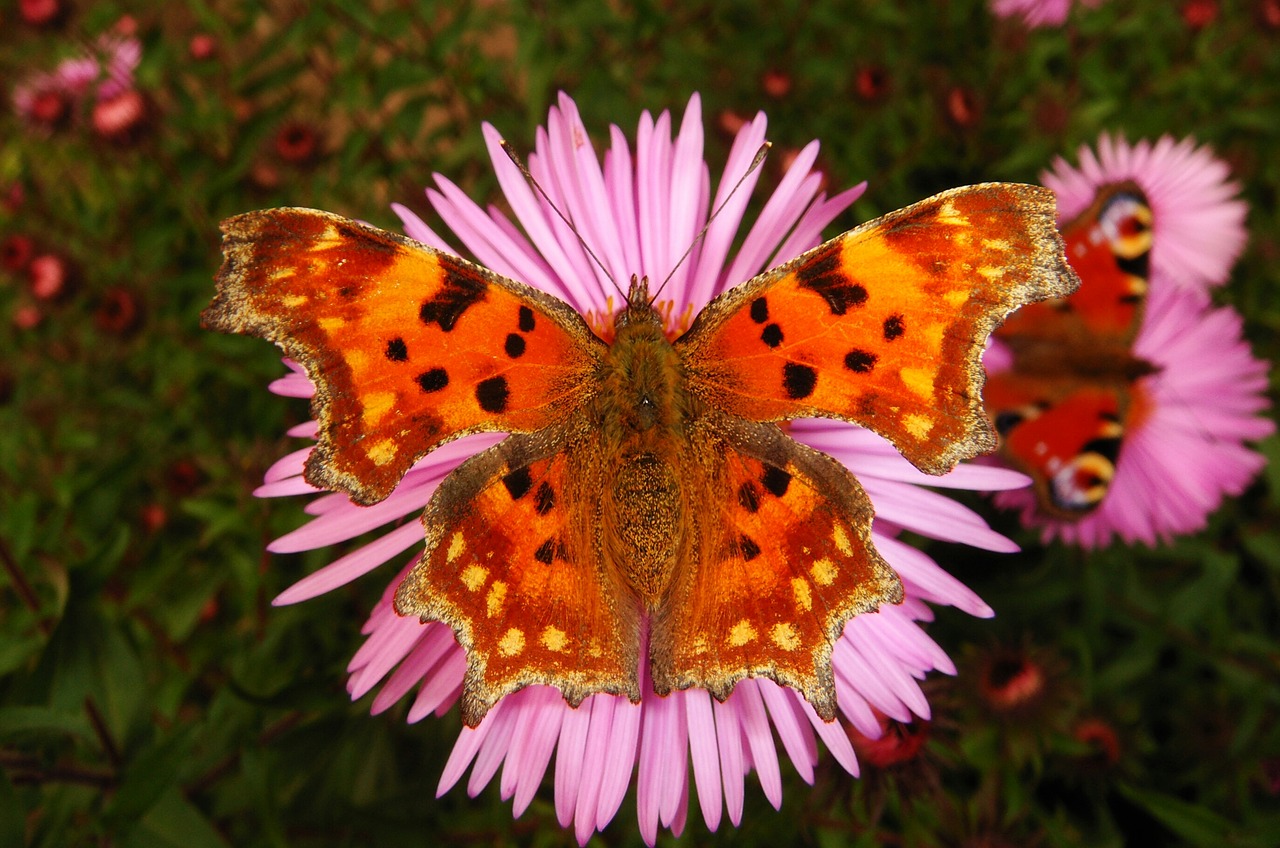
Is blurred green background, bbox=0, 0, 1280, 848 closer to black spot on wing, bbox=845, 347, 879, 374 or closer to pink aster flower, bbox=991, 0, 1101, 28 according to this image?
pink aster flower, bbox=991, 0, 1101, 28

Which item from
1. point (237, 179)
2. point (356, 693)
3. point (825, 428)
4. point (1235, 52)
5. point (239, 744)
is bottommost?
point (356, 693)

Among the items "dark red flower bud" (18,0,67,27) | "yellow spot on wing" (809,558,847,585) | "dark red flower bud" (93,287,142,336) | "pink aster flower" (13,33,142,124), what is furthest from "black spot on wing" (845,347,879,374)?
"dark red flower bud" (18,0,67,27)

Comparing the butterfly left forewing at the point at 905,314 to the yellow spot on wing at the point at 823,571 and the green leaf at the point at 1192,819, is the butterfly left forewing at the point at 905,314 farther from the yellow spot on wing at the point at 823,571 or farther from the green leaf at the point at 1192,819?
the green leaf at the point at 1192,819

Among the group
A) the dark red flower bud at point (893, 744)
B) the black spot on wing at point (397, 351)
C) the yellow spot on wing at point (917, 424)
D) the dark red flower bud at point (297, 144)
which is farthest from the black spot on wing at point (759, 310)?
the dark red flower bud at point (297, 144)

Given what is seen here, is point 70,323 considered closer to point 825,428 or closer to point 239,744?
point 239,744

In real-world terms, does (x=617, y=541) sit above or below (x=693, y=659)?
above

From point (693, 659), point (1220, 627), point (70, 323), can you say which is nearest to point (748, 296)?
point (693, 659)
